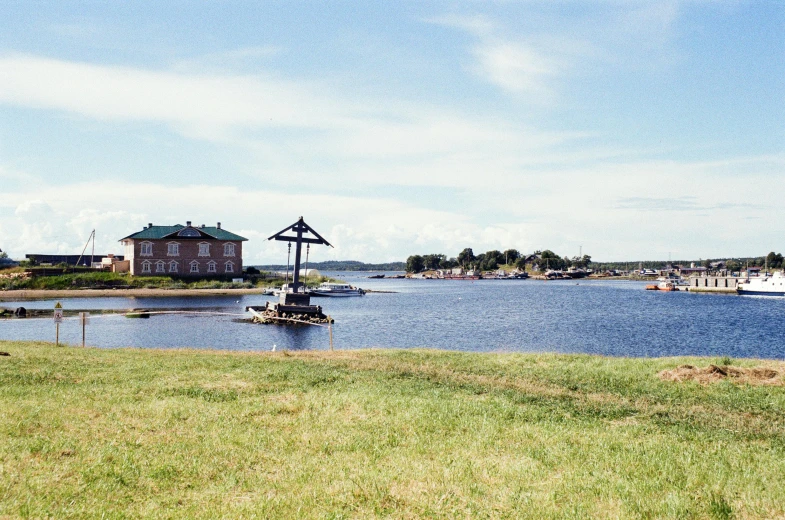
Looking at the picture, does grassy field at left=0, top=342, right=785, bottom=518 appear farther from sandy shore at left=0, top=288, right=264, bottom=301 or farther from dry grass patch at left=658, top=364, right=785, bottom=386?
sandy shore at left=0, top=288, right=264, bottom=301

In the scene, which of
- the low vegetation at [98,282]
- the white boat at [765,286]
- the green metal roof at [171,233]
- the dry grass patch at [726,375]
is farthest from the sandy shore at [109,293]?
the white boat at [765,286]

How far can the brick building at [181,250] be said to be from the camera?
344 ft

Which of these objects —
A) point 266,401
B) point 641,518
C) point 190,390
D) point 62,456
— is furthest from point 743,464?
point 190,390

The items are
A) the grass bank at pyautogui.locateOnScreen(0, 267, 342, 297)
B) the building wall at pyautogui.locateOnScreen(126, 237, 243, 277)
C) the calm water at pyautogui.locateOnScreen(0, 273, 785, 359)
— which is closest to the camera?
the calm water at pyautogui.locateOnScreen(0, 273, 785, 359)

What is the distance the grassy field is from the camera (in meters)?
8.02

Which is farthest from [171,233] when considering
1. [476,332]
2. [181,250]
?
[476,332]

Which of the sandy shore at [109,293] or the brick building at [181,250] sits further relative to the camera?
the brick building at [181,250]

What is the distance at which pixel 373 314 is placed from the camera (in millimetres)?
72000

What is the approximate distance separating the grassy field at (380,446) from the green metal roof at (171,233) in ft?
300

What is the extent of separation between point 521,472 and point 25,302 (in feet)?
281

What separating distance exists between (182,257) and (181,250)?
1207mm

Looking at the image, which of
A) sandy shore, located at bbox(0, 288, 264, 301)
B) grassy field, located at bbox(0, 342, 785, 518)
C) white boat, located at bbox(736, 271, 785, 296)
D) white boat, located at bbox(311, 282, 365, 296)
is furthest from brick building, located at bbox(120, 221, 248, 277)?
white boat, located at bbox(736, 271, 785, 296)

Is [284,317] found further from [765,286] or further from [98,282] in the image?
[765,286]

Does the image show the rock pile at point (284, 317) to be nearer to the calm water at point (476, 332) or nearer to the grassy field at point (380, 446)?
the calm water at point (476, 332)
